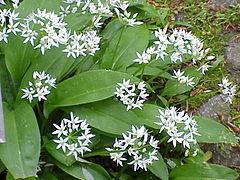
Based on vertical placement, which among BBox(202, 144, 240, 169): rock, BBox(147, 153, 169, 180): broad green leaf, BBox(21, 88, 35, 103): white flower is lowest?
BBox(202, 144, 240, 169): rock

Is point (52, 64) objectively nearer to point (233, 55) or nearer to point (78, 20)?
point (78, 20)

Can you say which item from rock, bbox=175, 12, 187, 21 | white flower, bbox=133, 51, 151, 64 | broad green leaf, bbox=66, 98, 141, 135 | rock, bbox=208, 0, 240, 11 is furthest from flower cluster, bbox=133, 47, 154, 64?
rock, bbox=208, 0, 240, 11

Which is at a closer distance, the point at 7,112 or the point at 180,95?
the point at 7,112

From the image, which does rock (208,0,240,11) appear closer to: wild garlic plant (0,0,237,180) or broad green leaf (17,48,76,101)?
wild garlic plant (0,0,237,180)

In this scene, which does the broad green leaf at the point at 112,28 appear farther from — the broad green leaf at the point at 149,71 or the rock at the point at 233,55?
the rock at the point at 233,55

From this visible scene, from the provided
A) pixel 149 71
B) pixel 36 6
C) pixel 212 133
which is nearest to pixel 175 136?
pixel 212 133

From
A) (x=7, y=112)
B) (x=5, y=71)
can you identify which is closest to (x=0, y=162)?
(x=7, y=112)

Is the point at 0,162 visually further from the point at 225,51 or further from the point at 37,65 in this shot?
the point at 225,51
